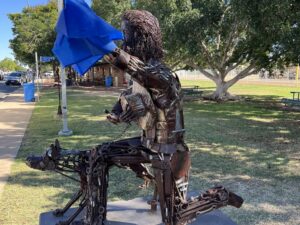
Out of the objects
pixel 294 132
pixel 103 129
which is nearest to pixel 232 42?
pixel 294 132

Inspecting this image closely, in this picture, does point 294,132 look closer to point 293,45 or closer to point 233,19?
point 293,45

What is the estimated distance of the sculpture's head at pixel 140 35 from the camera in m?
2.59

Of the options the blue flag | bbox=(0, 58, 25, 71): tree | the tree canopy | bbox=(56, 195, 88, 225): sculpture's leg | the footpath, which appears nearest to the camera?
the blue flag

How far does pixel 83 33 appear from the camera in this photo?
7.10 feet

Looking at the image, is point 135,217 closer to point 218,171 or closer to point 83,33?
point 83,33

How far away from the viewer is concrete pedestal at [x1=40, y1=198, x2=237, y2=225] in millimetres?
3582

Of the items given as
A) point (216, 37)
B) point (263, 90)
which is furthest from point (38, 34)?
point (263, 90)

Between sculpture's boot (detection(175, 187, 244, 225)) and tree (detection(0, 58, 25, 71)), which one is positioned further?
tree (detection(0, 58, 25, 71))

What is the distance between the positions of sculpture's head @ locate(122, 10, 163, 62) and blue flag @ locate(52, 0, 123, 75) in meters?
0.21

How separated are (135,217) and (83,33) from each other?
220 cm

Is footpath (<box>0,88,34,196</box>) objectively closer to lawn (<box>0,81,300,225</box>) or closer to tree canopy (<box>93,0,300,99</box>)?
lawn (<box>0,81,300,225</box>)

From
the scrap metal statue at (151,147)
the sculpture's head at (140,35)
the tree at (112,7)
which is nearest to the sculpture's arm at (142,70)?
the scrap metal statue at (151,147)

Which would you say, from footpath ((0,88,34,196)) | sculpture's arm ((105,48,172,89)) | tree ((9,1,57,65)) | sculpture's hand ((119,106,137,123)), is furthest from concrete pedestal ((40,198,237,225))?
tree ((9,1,57,65))

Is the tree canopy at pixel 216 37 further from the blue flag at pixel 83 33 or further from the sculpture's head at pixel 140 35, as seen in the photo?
the blue flag at pixel 83 33
